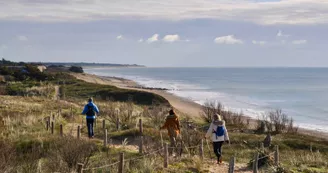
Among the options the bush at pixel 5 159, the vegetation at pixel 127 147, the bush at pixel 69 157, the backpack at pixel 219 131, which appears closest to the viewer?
the bush at pixel 5 159

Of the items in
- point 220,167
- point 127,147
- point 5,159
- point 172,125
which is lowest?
point 127,147

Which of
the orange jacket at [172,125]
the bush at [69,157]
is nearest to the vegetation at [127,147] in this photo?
the bush at [69,157]

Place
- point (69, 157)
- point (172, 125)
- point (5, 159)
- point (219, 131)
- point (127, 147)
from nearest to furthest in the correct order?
point (5, 159)
point (69, 157)
point (219, 131)
point (172, 125)
point (127, 147)

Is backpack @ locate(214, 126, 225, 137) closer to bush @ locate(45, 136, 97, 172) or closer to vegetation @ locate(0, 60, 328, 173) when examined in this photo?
vegetation @ locate(0, 60, 328, 173)

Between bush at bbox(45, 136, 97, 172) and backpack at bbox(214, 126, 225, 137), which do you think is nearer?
bush at bbox(45, 136, 97, 172)

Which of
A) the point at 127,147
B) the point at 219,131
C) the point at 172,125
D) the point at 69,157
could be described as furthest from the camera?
the point at 127,147

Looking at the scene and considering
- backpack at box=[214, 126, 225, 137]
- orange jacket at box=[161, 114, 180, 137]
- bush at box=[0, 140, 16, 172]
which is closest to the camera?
bush at box=[0, 140, 16, 172]

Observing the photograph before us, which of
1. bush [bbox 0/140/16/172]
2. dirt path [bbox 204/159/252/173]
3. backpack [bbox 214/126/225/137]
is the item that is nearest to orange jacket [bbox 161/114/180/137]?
dirt path [bbox 204/159/252/173]

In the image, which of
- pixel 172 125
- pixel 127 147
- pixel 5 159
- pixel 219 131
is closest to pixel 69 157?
pixel 5 159

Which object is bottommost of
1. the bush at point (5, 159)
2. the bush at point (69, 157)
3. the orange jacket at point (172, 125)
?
the bush at point (69, 157)

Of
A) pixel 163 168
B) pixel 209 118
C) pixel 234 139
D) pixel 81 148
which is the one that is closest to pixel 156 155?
pixel 163 168

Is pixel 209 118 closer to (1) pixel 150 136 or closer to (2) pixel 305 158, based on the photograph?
(1) pixel 150 136

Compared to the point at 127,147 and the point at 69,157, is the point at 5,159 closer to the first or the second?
the point at 69,157

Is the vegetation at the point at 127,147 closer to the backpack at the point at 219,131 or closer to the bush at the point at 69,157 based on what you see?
the bush at the point at 69,157
